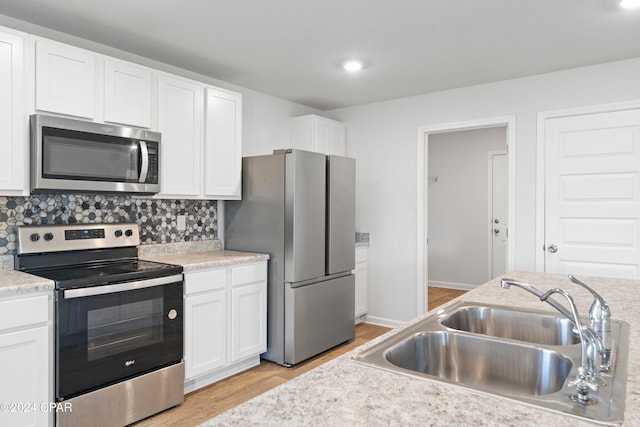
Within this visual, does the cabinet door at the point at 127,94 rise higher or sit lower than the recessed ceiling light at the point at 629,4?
lower

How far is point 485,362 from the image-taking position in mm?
1345

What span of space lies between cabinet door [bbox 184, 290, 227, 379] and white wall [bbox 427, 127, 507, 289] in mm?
4382

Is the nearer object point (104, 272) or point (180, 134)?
point (104, 272)

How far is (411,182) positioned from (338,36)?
1939mm

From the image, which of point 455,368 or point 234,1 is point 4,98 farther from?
point 455,368

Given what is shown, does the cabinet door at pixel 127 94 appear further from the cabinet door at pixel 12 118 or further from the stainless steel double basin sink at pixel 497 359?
the stainless steel double basin sink at pixel 497 359

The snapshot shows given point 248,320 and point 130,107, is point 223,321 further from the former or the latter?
point 130,107

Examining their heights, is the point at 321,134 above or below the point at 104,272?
above

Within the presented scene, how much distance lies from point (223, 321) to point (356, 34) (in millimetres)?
2146

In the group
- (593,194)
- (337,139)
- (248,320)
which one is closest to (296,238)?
(248,320)

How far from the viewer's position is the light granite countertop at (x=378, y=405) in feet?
2.77

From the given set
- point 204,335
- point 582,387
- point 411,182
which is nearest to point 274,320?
point 204,335

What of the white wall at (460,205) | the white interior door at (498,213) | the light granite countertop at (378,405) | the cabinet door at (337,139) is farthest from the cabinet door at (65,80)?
the white interior door at (498,213)

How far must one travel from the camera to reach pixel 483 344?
1.34m
